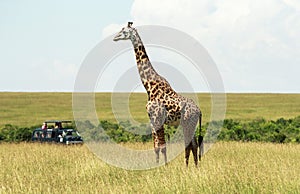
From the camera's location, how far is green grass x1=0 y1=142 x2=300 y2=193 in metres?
9.27

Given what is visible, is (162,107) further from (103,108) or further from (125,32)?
(103,108)

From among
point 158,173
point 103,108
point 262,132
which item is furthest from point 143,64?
point 103,108

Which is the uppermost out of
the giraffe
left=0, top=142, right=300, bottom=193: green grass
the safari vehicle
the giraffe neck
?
the giraffe neck

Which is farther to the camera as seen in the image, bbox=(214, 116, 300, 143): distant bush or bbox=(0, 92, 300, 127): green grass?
bbox=(0, 92, 300, 127): green grass

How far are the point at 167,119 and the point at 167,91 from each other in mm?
633

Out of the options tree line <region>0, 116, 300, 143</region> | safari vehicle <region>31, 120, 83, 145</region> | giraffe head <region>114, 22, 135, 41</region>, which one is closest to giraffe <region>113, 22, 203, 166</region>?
giraffe head <region>114, 22, 135, 41</region>

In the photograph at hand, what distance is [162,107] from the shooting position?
38.3 ft

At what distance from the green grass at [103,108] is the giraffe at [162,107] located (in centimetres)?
2599

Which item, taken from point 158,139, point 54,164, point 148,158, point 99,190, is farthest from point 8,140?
point 99,190

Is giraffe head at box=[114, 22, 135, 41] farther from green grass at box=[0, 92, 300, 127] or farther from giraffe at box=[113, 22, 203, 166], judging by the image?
green grass at box=[0, 92, 300, 127]

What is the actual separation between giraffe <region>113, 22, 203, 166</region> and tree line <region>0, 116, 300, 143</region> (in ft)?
27.4

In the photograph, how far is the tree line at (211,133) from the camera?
814 inches

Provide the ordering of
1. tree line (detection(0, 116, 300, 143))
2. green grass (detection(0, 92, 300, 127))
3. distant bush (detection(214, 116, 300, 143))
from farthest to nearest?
green grass (detection(0, 92, 300, 127)) → tree line (detection(0, 116, 300, 143)) → distant bush (detection(214, 116, 300, 143))

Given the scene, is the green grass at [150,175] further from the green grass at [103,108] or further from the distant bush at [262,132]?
the green grass at [103,108]
